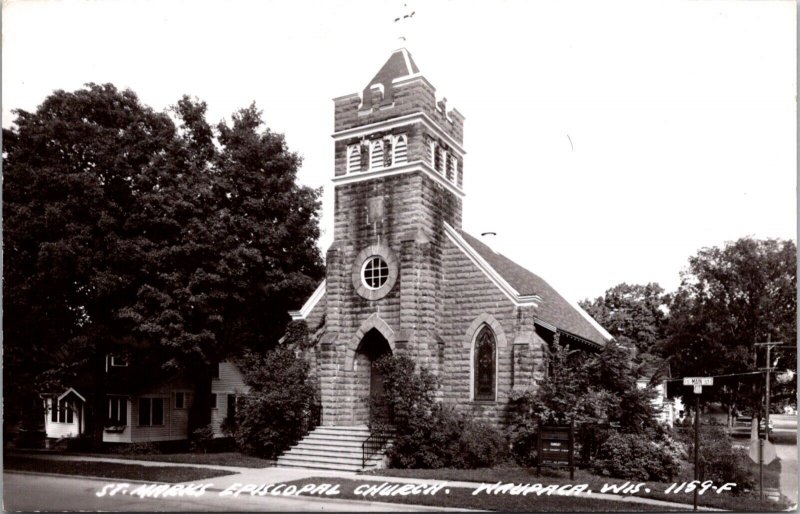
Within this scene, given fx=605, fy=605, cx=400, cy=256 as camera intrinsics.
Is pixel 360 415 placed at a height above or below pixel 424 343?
below

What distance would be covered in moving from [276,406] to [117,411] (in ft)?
45.3

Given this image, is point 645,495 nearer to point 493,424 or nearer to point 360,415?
point 493,424

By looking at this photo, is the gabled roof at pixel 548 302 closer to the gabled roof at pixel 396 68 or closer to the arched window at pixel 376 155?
the arched window at pixel 376 155

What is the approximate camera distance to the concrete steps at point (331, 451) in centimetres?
1791

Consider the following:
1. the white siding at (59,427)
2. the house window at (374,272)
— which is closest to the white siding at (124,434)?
the white siding at (59,427)

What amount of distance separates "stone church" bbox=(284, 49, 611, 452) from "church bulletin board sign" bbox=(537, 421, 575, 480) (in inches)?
135

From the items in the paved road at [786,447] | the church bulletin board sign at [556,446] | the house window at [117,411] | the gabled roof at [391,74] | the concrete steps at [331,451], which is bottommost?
the paved road at [786,447]

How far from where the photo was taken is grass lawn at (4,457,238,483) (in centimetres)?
1606

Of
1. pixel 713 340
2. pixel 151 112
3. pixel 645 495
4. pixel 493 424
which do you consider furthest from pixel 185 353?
pixel 713 340

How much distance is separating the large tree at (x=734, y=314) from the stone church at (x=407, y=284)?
12686 millimetres

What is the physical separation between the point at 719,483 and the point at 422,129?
14111 millimetres

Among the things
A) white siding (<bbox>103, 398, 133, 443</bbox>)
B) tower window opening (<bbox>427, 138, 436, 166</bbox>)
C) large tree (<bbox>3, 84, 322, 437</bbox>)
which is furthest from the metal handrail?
white siding (<bbox>103, 398, 133, 443</bbox>)

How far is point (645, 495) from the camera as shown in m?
13.8

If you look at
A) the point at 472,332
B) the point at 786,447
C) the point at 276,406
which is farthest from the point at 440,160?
the point at 786,447
